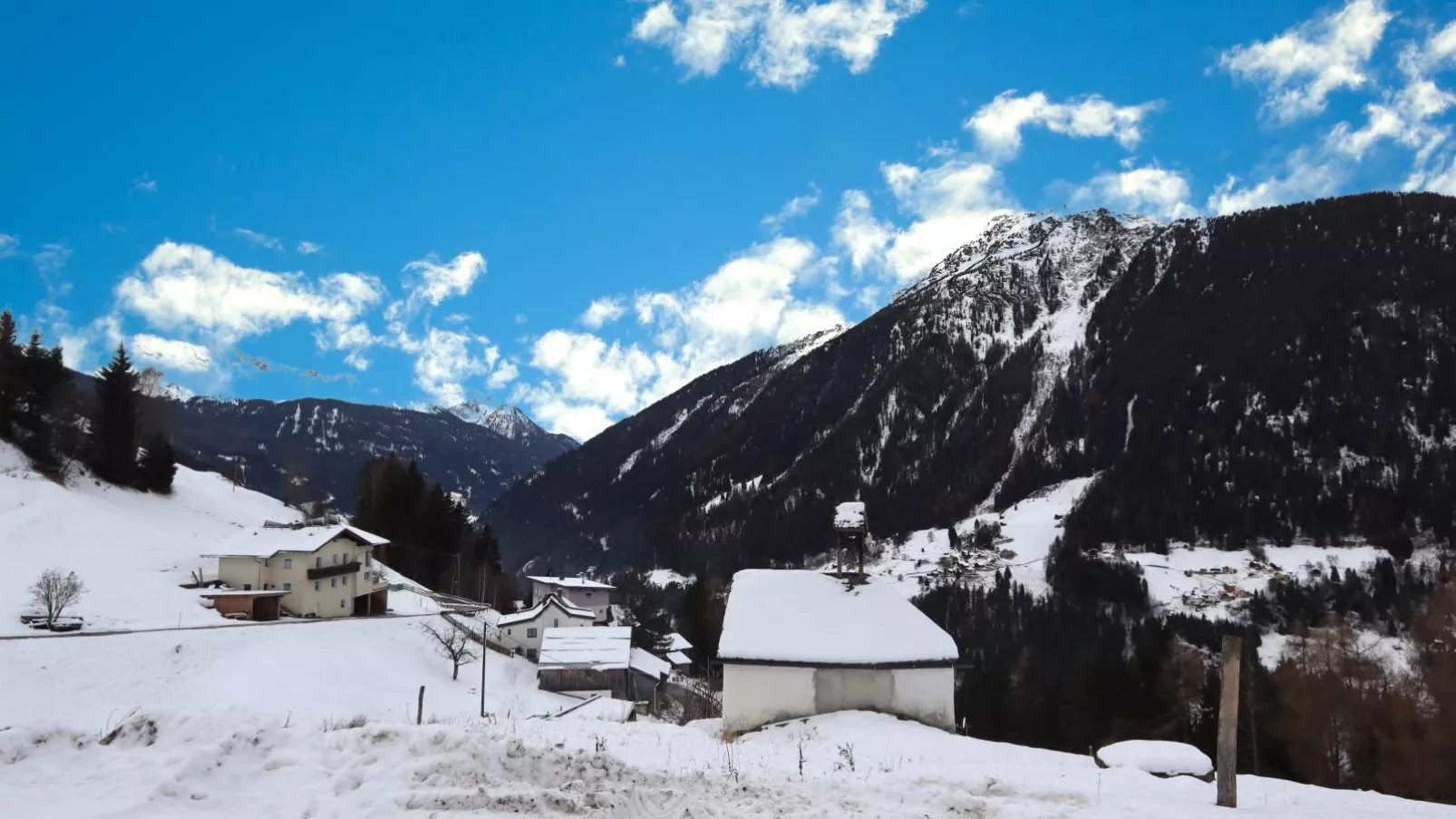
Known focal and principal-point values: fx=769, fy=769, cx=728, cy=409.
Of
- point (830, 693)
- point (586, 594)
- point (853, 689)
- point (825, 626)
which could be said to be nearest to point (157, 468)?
point (586, 594)

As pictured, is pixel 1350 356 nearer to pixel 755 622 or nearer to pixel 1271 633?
pixel 1271 633

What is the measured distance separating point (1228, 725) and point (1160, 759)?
4.31 metres

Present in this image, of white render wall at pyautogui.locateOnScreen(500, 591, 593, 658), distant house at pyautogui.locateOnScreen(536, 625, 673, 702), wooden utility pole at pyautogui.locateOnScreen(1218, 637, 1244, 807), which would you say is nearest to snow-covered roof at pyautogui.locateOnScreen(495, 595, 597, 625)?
white render wall at pyautogui.locateOnScreen(500, 591, 593, 658)

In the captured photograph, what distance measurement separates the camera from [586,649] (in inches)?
2205

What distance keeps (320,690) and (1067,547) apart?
136731 millimetres

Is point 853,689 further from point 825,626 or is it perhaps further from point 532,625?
point 532,625

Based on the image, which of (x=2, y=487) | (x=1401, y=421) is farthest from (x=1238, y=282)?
(x=2, y=487)

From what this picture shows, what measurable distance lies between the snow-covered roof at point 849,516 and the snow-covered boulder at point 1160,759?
→ 1329cm

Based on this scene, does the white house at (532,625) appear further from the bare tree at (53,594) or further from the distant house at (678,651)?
the bare tree at (53,594)

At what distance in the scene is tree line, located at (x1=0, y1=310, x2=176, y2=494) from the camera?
195 feet

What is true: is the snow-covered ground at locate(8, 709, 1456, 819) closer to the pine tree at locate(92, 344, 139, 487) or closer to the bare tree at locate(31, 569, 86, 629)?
the bare tree at locate(31, 569, 86, 629)

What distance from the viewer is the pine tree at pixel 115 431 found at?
63438mm

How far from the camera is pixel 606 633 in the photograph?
59.5 m

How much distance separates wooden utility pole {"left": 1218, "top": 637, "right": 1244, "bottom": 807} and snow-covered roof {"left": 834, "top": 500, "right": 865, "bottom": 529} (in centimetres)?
1686
